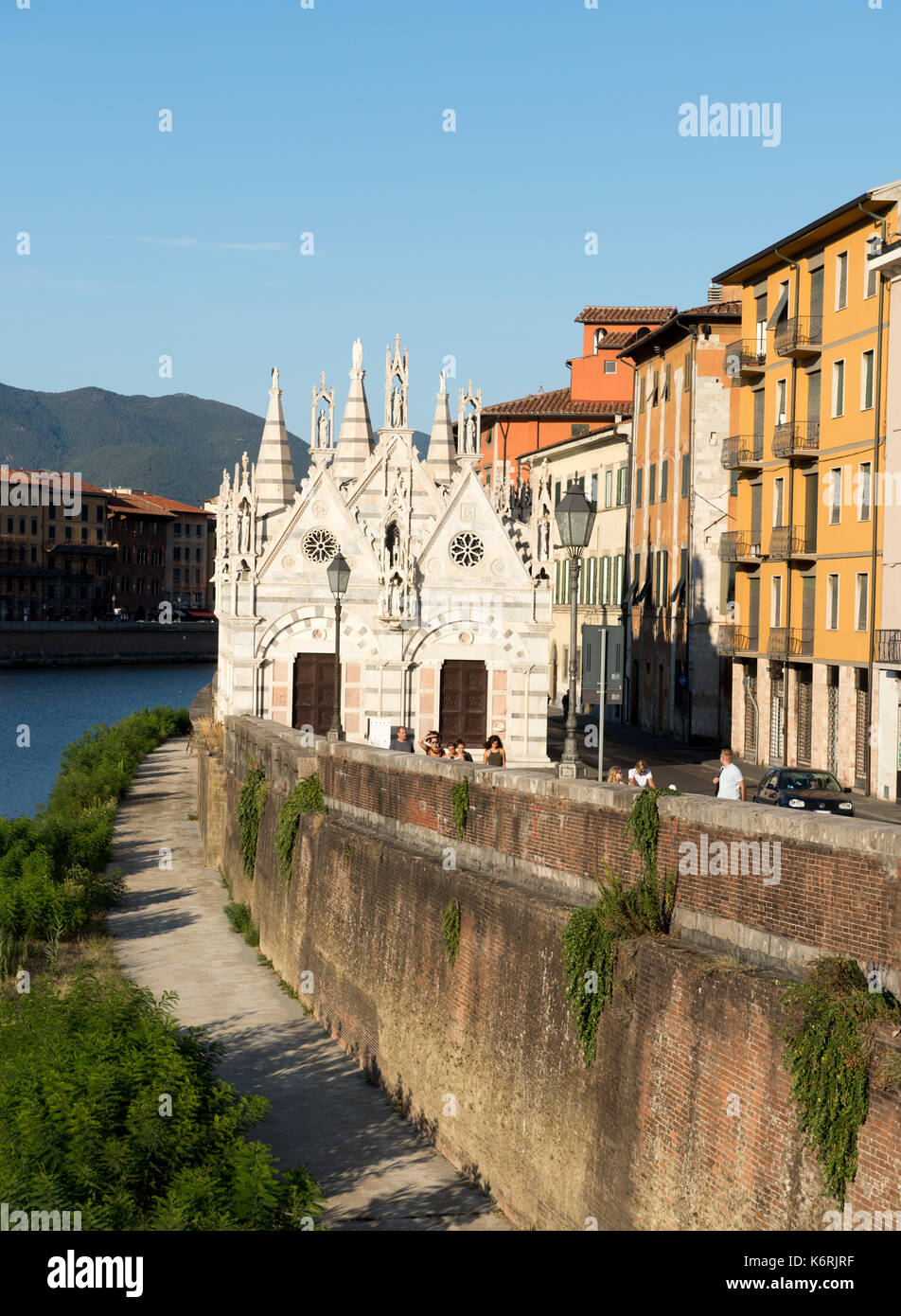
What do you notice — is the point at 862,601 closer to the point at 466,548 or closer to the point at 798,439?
the point at 798,439

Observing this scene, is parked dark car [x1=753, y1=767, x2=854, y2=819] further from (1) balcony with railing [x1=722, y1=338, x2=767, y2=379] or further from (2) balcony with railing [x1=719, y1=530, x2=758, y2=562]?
(1) balcony with railing [x1=722, y1=338, x2=767, y2=379]

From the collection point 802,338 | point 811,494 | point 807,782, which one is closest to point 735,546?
point 811,494

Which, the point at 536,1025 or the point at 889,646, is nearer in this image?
the point at 536,1025

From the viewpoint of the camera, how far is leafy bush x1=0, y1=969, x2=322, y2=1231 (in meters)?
12.0

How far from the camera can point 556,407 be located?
86438 millimetres

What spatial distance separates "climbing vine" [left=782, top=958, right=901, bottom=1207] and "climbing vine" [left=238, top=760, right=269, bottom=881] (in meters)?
18.7

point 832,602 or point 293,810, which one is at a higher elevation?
point 832,602

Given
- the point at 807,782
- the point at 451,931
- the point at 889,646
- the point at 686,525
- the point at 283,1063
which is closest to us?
the point at 451,931

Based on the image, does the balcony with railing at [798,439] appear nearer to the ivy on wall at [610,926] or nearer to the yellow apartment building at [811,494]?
the yellow apartment building at [811,494]

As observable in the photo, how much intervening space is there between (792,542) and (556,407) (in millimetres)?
43633

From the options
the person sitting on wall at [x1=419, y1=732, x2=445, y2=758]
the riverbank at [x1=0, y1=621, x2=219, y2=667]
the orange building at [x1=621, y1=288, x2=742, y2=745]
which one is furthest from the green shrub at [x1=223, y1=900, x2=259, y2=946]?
the riverbank at [x1=0, y1=621, x2=219, y2=667]

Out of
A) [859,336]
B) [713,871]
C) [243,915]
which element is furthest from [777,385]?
[713,871]

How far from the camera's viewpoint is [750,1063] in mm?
10773

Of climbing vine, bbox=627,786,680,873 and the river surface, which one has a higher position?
climbing vine, bbox=627,786,680,873
